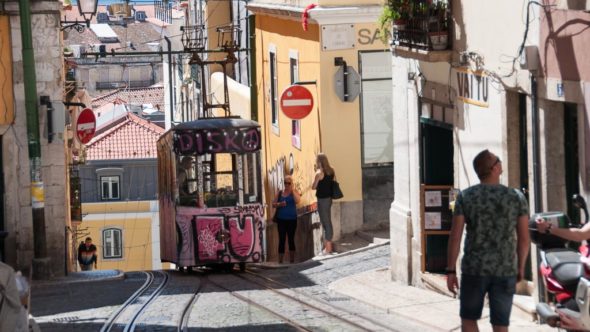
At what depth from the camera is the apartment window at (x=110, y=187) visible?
5940 cm

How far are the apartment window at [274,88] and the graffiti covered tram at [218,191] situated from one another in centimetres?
749

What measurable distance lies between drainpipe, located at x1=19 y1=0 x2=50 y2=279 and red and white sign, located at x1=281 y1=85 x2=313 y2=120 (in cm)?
481

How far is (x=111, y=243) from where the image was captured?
189 feet

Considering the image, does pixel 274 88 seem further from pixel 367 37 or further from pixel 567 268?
pixel 567 268

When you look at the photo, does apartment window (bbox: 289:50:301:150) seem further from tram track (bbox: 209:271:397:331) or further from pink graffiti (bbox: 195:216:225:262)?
tram track (bbox: 209:271:397:331)

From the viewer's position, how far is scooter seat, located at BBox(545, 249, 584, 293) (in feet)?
28.7

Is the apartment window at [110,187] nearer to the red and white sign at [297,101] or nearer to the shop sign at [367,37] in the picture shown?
the red and white sign at [297,101]

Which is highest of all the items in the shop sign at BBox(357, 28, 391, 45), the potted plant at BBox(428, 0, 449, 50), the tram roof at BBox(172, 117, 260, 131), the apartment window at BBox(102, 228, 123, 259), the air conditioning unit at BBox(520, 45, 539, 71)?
the shop sign at BBox(357, 28, 391, 45)

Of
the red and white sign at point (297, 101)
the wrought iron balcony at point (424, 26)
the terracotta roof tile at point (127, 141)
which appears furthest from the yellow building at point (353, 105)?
the terracotta roof tile at point (127, 141)

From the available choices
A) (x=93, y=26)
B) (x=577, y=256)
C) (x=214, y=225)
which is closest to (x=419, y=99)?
(x=214, y=225)

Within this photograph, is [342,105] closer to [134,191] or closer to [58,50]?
[58,50]

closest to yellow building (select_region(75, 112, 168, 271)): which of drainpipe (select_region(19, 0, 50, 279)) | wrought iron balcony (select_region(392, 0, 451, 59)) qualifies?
drainpipe (select_region(19, 0, 50, 279))

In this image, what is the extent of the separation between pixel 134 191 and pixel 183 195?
3809 cm

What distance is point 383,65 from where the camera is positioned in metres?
23.4
